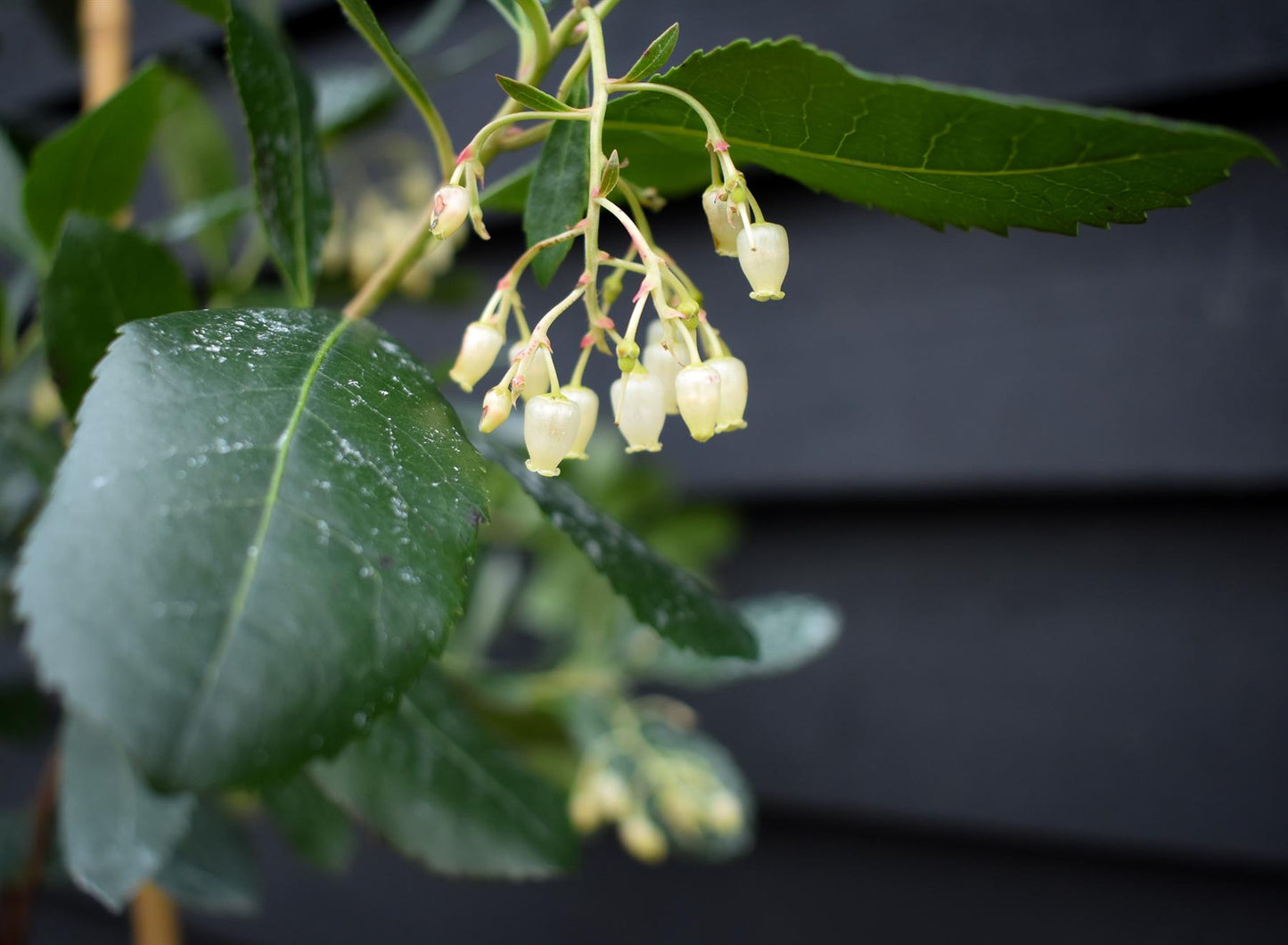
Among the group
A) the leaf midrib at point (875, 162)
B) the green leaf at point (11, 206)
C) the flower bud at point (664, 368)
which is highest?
the leaf midrib at point (875, 162)

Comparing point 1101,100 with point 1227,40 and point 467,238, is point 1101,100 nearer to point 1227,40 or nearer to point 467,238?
point 1227,40

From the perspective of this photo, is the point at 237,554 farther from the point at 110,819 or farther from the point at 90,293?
the point at 110,819

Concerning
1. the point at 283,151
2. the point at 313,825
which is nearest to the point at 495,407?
the point at 283,151

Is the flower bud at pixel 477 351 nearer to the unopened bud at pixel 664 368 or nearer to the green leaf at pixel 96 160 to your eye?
the unopened bud at pixel 664 368

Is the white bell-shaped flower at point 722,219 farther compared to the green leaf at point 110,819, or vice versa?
the green leaf at point 110,819

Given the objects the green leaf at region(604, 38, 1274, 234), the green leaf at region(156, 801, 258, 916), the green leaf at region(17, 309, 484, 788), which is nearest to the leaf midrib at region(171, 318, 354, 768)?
the green leaf at region(17, 309, 484, 788)

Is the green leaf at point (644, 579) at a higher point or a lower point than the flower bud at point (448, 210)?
lower

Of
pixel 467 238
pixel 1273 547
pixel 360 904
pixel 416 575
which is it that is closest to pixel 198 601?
pixel 416 575

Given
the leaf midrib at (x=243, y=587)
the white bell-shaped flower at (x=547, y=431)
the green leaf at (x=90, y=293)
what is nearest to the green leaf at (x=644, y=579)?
the white bell-shaped flower at (x=547, y=431)
